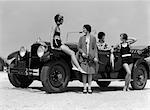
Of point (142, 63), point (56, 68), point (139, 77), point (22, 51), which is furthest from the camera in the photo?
point (142, 63)

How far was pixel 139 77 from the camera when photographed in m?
10.2

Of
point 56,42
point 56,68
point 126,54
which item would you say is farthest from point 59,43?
point 126,54

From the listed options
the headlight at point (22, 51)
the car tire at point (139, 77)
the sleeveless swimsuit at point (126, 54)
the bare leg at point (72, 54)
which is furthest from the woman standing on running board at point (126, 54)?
the headlight at point (22, 51)

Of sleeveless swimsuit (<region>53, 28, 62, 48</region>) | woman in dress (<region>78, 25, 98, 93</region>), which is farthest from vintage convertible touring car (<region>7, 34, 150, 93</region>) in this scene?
woman in dress (<region>78, 25, 98, 93</region>)

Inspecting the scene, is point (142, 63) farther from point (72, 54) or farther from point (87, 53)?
point (72, 54)

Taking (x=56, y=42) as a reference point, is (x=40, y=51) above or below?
below

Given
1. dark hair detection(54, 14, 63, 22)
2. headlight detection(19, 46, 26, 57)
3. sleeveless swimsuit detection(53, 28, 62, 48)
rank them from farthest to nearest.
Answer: headlight detection(19, 46, 26, 57)
dark hair detection(54, 14, 63, 22)
sleeveless swimsuit detection(53, 28, 62, 48)

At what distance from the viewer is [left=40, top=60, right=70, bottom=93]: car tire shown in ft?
26.8

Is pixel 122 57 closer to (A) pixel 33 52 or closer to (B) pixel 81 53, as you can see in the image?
(B) pixel 81 53

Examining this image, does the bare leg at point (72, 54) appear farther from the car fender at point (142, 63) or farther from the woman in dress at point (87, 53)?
the car fender at point (142, 63)

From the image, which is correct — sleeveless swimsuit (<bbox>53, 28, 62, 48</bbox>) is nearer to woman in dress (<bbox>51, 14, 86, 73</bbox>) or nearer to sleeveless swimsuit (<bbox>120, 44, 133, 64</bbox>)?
woman in dress (<bbox>51, 14, 86, 73</bbox>)

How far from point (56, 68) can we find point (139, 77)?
9.89 ft

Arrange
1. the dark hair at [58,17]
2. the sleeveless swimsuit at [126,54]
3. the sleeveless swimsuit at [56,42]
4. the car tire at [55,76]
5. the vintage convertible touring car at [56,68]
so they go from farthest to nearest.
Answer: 1. the sleeveless swimsuit at [126,54]
2. the dark hair at [58,17]
3. the sleeveless swimsuit at [56,42]
4. the vintage convertible touring car at [56,68]
5. the car tire at [55,76]

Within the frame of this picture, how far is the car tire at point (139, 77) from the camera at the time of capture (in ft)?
32.7
